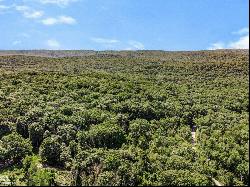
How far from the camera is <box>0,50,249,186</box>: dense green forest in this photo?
81.4 meters

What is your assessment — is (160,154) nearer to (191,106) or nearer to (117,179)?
(117,179)

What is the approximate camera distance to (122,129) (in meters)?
101

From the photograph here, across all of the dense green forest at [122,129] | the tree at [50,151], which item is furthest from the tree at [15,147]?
the tree at [50,151]

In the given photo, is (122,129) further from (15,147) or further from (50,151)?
(15,147)

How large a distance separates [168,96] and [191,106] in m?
9.39

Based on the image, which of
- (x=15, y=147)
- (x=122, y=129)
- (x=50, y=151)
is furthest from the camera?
(x=122, y=129)

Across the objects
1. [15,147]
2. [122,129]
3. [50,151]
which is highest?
[122,129]

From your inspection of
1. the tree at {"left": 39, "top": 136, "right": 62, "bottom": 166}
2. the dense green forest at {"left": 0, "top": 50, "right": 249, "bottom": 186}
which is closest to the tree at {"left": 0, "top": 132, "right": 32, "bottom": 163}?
the dense green forest at {"left": 0, "top": 50, "right": 249, "bottom": 186}

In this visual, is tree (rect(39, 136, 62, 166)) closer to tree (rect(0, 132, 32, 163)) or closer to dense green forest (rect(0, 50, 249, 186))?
dense green forest (rect(0, 50, 249, 186))

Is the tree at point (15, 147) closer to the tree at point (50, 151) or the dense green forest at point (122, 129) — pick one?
the dense green forest at point (122, 129)

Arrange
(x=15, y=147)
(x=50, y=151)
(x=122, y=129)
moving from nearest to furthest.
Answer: (x=50, y=151), (x=15, y=147), (x=122, y=129)

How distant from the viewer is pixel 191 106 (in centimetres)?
11906

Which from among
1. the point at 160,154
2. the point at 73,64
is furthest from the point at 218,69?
the point at 160,154

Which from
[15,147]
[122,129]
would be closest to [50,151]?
[15,147]
